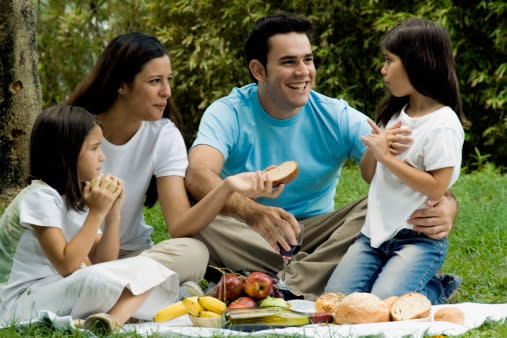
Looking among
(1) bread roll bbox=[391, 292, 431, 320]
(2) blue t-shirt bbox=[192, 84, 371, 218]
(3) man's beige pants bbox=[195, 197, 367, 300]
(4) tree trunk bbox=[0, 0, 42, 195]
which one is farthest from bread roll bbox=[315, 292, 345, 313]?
(4) tree trunk bbox=[0, 0, 42, 195]

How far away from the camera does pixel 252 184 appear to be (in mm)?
3861

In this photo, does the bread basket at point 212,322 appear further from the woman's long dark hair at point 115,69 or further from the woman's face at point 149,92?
the woman's long dark hair at point 115,69

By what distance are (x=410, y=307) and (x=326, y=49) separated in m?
6.55

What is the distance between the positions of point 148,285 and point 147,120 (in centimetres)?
108

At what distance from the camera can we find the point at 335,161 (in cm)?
492

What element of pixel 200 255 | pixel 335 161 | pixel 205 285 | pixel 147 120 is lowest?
pixel 205 285

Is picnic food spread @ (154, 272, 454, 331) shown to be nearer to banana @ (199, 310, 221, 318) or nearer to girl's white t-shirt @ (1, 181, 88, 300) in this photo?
banana @ (199, 310, 221, 318)

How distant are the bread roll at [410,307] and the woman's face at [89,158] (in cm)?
158

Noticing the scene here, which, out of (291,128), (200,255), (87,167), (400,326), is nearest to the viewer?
(400,326)

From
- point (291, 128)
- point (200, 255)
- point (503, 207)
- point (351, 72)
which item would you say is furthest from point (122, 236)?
point (351, 72)

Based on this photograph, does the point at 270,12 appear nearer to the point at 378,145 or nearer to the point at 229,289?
the point at 378,145

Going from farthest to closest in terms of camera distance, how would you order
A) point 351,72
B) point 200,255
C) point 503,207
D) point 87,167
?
point 351,72
point 503,207
point 200,255
point 87,167

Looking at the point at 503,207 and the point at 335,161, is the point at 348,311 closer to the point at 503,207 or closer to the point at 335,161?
the point at 335,161

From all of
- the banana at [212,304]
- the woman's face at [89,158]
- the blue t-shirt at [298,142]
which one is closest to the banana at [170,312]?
the banana at [212,304]
